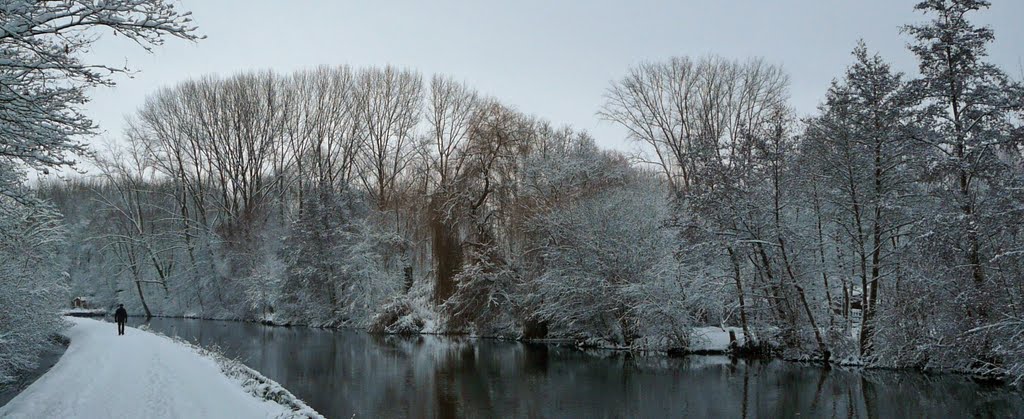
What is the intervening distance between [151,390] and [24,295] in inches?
284

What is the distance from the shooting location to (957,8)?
55.7ft

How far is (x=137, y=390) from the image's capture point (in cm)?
1309

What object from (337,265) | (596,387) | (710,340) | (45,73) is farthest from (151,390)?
(337,265)

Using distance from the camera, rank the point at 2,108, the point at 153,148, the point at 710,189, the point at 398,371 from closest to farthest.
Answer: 1. the point at 2,108
2. the point at 398,371
3. the point at 710,189
4. the point at 153,148

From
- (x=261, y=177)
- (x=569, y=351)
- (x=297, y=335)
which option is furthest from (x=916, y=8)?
(x=261, y=177)

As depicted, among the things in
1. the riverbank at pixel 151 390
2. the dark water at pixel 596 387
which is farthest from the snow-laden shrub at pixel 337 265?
the riverbank at pixel 151 390

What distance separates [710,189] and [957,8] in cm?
801

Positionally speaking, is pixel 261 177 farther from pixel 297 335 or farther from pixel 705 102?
pixel 705 102

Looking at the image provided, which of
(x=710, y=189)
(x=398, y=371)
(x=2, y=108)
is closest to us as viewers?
(x=2, y=108)

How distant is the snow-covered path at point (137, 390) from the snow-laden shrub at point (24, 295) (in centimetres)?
106

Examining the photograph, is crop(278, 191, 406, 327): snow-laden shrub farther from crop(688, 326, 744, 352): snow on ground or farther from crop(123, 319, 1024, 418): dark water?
crop(688, 326, 744, 352): snow on ground

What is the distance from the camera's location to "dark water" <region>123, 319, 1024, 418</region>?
44.9ft

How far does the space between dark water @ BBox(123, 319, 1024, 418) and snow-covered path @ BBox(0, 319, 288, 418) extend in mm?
2244

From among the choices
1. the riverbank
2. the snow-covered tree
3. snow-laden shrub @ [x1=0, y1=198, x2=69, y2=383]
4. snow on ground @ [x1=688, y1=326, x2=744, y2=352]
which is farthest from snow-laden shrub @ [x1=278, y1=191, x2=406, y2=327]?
the snow-covered tree
